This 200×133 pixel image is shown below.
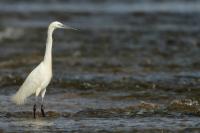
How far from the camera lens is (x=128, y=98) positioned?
1530 centimetres

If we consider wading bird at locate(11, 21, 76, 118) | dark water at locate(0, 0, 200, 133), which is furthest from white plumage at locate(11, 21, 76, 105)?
dark water at locate(0, 0, 200, 133)

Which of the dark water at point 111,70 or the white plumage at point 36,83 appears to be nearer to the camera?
the dark water at point 111,70

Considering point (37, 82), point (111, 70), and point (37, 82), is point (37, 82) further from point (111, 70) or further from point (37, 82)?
point (111, 70)

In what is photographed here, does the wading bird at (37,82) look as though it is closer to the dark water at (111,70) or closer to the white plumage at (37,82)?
the white plumage at (37,82)

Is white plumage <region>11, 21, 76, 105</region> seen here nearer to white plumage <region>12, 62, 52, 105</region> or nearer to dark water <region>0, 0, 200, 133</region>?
white plumage <region>12, 62, 52, 105</region>

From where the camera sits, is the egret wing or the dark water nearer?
the dark water

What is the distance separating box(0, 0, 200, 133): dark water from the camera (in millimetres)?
12547

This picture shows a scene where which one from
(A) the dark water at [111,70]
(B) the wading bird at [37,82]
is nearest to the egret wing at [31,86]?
(B) the wading bird at [37,82]

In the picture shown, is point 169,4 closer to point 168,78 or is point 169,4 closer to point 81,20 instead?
point 81,20

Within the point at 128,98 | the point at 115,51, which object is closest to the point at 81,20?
the point at 115,51

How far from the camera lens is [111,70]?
19594 mm

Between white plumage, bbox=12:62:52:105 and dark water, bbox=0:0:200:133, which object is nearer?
dark water, bbox=0:0:200:133

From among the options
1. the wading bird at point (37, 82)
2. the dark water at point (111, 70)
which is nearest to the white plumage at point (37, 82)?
the wading bird at point (37, 82)

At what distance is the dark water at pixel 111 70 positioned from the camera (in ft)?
41.2
